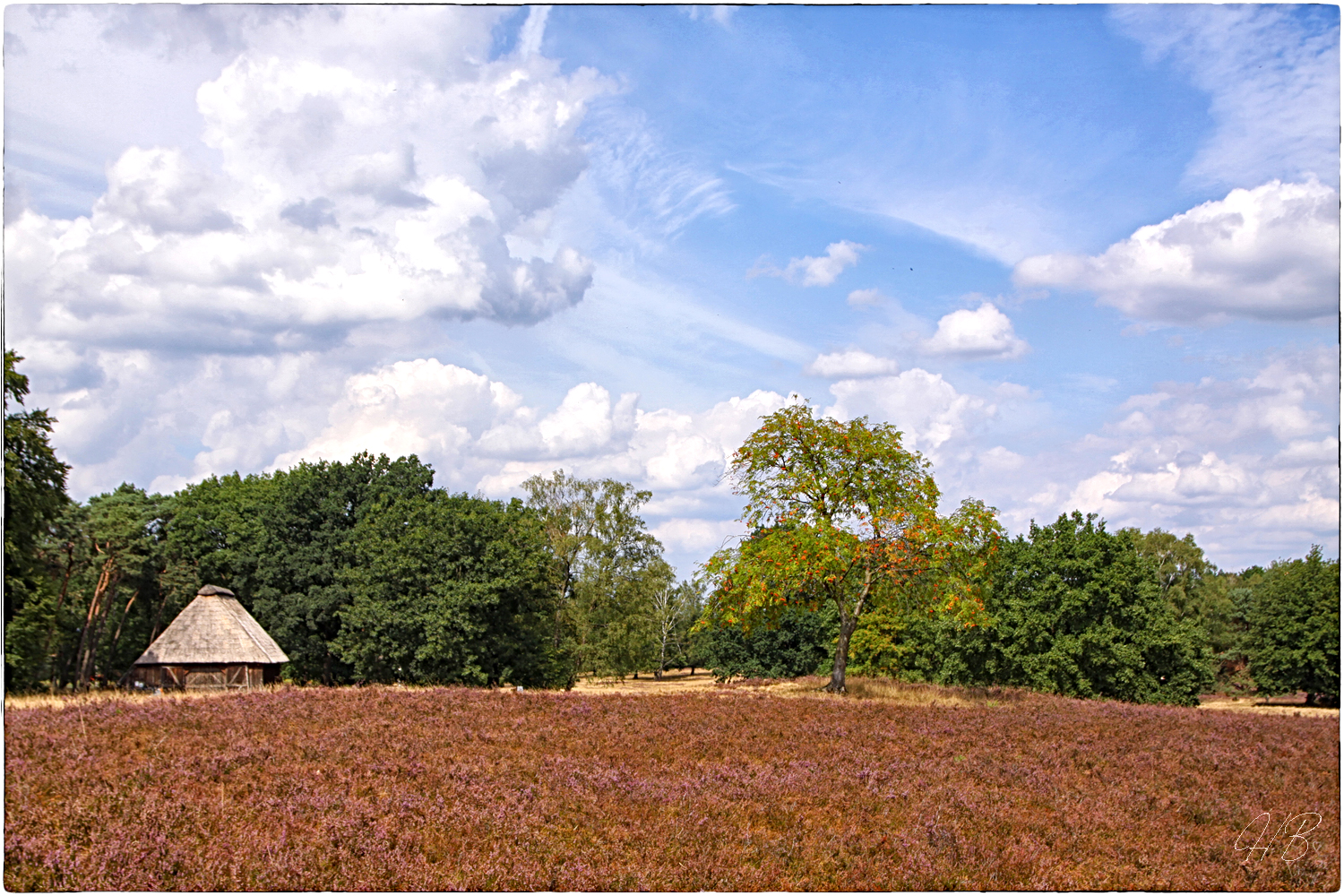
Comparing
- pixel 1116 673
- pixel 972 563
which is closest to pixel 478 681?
pixel 972 563

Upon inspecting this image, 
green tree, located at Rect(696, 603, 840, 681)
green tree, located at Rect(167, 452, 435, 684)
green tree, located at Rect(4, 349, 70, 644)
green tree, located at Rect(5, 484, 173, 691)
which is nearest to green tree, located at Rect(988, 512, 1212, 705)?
green tree, located at Rect(696, 603, 840, 681)

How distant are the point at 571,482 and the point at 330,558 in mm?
25570

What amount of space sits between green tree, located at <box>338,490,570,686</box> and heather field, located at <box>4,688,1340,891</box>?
888 inches

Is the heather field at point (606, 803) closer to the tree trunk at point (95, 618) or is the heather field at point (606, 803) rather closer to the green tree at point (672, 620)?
the tree trunk at point (95, 618)

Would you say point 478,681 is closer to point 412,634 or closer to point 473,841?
point 412,634

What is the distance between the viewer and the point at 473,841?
28.8ft

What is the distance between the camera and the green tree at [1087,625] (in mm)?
42875

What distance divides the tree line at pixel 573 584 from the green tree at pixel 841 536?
8 centimetres

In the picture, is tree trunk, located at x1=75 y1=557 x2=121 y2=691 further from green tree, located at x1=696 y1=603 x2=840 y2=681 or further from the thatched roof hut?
green tree, located at x1=696 y1=603 x2=840 y2=681

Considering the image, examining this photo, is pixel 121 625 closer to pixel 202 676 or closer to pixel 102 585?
pixel 102 585

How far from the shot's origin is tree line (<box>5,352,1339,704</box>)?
27.3 m

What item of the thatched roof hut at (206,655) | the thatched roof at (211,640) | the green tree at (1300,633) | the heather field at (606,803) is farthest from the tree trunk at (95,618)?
the green tree at (1300,633)

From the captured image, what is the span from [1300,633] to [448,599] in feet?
178

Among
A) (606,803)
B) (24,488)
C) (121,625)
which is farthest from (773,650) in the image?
(606,803)
